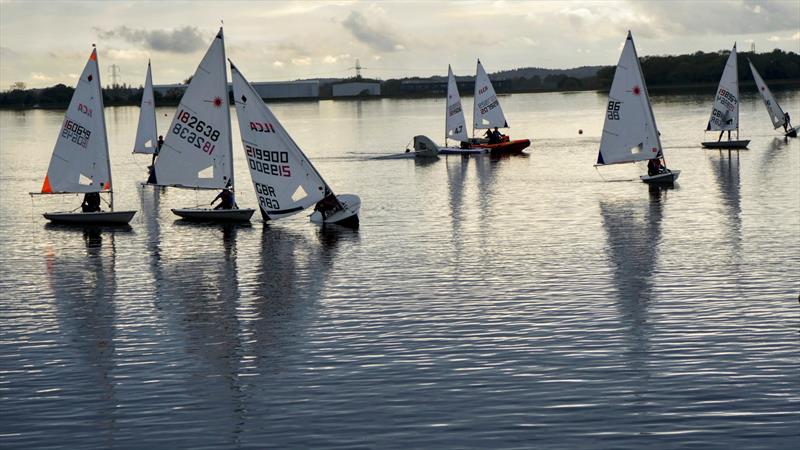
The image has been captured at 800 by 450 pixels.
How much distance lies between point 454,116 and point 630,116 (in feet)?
123

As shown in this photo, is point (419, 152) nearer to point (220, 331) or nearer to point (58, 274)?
point (58, 274)

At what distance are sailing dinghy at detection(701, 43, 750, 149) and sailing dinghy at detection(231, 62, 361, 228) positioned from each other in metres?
55.1

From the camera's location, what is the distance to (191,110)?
61.8 m

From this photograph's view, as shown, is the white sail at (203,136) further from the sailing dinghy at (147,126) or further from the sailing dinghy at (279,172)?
the sailing dinghy at (147,126)

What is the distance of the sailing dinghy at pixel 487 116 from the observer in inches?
4385

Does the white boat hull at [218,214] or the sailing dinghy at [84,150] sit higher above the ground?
the sailing dinghy at [84,150]

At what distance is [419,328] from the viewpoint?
118 ft

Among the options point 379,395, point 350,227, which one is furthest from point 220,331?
point 350,227

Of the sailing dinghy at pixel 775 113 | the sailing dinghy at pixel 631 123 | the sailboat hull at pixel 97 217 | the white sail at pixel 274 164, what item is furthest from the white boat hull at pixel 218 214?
the sailing dinghy at pixel 775 113

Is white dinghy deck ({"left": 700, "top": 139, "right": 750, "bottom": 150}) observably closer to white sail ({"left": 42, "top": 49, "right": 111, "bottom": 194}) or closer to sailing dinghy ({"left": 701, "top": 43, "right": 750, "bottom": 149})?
sailing dinghy ({"left": 701, "top": 43, "right": 750, "bottom": 149})

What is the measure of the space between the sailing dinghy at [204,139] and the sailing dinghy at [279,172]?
1629 millimetres

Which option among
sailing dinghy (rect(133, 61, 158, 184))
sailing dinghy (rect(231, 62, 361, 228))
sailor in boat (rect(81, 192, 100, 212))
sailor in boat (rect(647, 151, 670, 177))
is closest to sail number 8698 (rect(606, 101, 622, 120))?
sailor in boat (rect(647, 151, 670, 177))

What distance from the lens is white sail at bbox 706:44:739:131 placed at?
341 ft

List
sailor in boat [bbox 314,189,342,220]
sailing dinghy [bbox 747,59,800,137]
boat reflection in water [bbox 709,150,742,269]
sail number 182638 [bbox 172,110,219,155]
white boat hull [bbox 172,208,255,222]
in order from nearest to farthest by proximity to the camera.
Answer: boat reflection in water [bbox 709,150,742,269] → sailor in boat [bbox 314,189,342,220] → sail number 182638 [bbox 172,110,219,155] → white boat hull [bbox 172,208,255,222] → sailing dinghy [bbox 747,59,800,137]
